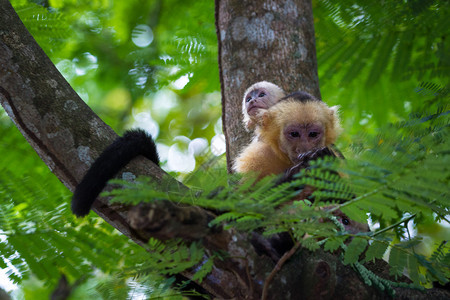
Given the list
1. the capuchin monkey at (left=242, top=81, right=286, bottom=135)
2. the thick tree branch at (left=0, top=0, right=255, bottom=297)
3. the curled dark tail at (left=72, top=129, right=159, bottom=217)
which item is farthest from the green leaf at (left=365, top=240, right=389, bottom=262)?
the capuchin monkey at (left=242, top=81, right=286, bottom=135)

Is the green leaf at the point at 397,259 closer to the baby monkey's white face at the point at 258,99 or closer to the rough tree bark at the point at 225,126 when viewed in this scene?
the rough tree bark at the point at 225,126

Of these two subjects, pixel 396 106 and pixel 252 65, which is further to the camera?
pixel 396 106

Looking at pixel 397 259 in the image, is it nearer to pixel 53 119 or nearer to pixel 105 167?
pixel 105 167

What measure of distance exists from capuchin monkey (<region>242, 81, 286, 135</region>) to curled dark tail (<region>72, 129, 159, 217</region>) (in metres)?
1.44

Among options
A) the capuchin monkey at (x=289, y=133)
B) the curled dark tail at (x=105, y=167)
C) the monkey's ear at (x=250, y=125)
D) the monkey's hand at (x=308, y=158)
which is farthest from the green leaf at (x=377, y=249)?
the monkey's ear at (x=250, y=125)

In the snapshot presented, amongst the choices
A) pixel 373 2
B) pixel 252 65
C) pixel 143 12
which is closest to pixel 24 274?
pixel 252 65

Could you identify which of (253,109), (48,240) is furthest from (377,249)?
(253,109)

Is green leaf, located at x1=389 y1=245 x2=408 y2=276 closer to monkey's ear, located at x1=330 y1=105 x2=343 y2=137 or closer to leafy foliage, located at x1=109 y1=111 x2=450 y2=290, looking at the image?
leafy foliage, located at x1=109 y1=111 x2=450 y2=290

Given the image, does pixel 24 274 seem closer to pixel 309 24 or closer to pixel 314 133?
pixel 314 133

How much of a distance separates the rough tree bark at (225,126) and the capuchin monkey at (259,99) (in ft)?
0.71

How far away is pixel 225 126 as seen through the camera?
11.3 ft

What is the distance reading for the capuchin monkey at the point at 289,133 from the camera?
3.30m

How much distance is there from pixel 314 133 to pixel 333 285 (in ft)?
5.79

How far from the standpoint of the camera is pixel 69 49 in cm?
516
